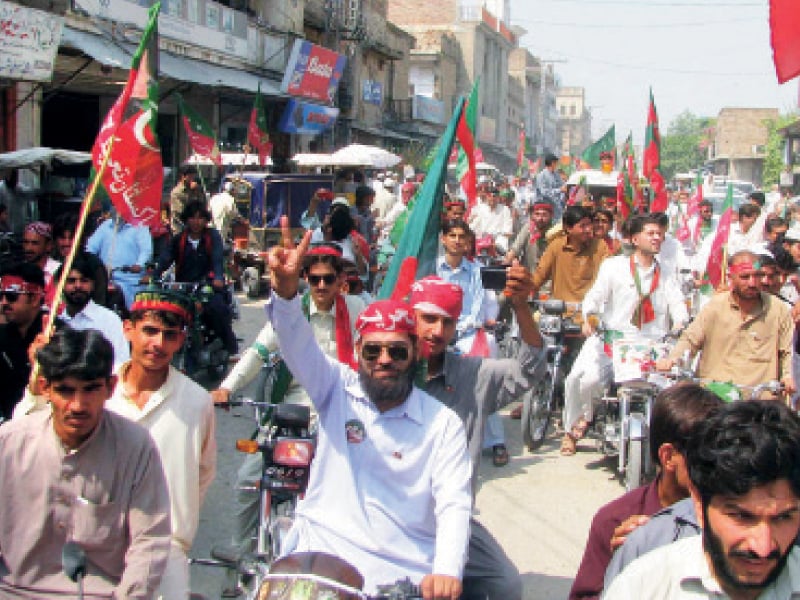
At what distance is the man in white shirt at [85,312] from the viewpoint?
490 cm

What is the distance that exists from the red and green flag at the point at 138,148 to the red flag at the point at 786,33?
11.2 ft

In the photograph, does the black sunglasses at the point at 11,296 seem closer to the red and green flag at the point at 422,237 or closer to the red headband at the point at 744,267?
the red and green flag at the point at 422,237

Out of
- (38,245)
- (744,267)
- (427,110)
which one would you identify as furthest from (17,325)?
(427,110)

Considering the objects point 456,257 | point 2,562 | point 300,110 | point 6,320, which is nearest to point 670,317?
point 456,257

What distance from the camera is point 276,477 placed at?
13.1 ft

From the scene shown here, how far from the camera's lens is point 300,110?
2825cm

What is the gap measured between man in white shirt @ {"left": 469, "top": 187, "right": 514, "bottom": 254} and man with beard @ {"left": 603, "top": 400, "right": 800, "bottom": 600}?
14.6 m

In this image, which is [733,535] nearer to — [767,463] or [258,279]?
[767,463]

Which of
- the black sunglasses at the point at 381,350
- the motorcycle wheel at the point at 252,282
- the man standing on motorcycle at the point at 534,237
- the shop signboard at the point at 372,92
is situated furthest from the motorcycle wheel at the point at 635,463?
the shop signboard at the point at 372,92

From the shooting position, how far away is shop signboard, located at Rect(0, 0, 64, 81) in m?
13.5

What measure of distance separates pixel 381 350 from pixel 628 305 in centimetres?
441

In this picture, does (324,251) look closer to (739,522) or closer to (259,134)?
(739,522)

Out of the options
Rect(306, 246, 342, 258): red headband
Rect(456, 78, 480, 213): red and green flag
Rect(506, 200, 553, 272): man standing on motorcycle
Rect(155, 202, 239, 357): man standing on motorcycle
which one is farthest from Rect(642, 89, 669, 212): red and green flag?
Rect(306, 246, 342, 258): red headband

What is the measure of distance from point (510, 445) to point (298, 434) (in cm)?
435
